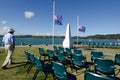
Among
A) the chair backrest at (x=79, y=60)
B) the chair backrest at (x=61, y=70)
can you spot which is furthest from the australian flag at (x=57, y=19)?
the chair backrest at (x=61, y=70)

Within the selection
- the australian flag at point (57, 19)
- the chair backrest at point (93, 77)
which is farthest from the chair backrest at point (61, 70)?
the australian flag at point (57, 19)

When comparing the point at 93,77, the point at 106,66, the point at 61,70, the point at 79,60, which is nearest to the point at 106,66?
the point at 106,66

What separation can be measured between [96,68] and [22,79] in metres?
2.74

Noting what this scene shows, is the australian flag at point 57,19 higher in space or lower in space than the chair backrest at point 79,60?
higher

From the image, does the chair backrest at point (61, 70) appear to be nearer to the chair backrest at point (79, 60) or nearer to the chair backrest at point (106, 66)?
the chair backrest at point (106, 66)

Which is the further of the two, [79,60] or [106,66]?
[79,60]

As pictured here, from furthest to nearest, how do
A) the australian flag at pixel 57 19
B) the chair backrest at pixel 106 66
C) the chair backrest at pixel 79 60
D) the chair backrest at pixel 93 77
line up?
the australian flag at pixel 57 19 → the chair backrest at pixel 79 60 → the chair backrest at pixel 106 66 → the chair backrest at pixel 93 77

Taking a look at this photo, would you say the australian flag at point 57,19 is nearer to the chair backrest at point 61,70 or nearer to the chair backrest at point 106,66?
the chair backrest at point 106,66

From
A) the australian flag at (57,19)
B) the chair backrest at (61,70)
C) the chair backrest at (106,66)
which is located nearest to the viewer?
the chair backrest at (61,70)

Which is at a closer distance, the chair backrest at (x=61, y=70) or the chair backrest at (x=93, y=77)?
the chair backrest at (x=93, y=77)

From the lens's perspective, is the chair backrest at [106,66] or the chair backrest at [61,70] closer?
the chair backrest at [61,70]

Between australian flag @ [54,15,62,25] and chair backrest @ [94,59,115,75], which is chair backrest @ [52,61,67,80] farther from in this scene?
australian flag @ [54,15,62,25]

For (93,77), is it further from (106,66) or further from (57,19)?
(57,19)

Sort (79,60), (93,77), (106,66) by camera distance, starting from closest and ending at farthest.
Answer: (93,77), (106,66), (79,60)
